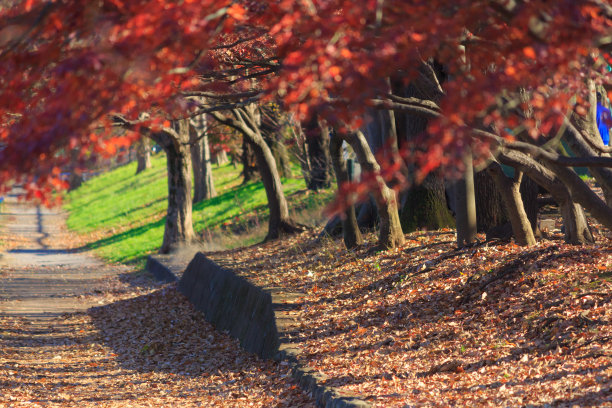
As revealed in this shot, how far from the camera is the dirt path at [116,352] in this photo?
8367mm

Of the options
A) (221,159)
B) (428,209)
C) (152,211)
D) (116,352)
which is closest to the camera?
(116,352)

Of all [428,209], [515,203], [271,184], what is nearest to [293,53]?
[515,203]

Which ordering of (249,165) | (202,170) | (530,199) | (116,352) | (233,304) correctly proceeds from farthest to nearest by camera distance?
(202,170) < (249,165) < (233,304) < (116,352) < (530,199)

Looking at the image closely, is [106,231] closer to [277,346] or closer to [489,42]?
[277,346]

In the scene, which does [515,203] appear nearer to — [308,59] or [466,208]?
[466,208]

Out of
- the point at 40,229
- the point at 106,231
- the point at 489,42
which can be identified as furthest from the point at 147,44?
the point at 40,229

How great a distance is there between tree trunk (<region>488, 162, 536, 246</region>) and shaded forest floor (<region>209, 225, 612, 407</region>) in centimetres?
22

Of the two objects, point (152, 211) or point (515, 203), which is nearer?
point (515, 203)

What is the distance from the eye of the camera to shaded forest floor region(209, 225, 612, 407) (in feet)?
20.1

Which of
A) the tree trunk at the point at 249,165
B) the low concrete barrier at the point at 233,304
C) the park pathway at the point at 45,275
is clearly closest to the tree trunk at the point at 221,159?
the park pathway at the point at 45,275

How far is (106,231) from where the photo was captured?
32.0m

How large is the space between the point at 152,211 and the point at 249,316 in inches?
955

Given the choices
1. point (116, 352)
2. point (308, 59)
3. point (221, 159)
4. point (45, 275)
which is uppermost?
point (221, 159)

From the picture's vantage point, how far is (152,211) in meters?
34.2
